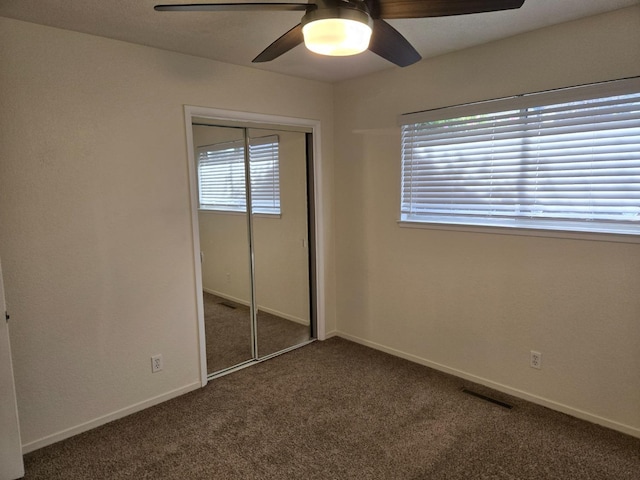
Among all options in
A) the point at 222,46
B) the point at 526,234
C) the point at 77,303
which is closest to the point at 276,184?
the point at 222,46

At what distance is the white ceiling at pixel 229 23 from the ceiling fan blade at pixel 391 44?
510 millimetres

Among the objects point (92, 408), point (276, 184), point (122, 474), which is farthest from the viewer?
point (276, 184)

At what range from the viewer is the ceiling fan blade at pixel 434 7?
1.39m

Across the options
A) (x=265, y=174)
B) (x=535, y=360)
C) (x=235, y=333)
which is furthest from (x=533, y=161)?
(x=235, y=333)

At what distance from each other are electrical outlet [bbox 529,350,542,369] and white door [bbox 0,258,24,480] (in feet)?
9.99

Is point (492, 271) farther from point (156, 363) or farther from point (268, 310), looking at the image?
point (156, 363)

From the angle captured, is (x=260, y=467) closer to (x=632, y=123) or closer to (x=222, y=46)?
(x=222, y=46)

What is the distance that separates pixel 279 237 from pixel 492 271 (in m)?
1.77

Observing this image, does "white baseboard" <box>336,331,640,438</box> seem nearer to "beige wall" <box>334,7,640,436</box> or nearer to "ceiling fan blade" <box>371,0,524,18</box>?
"beige wall" <box>334,7,640,436</box>

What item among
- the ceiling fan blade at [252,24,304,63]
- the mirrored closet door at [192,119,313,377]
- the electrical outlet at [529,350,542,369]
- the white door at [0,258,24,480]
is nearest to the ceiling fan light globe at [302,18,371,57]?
the ceiling fan blade at [252,24,304,63]

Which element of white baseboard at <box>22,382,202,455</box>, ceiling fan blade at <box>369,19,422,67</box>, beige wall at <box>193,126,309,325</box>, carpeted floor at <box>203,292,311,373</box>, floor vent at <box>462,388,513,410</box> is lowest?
floor vent at <box>462,388,513,410</box>

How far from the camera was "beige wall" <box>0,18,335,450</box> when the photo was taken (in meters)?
2.25

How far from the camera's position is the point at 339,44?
4.83ft

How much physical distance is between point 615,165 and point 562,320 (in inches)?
38.6
